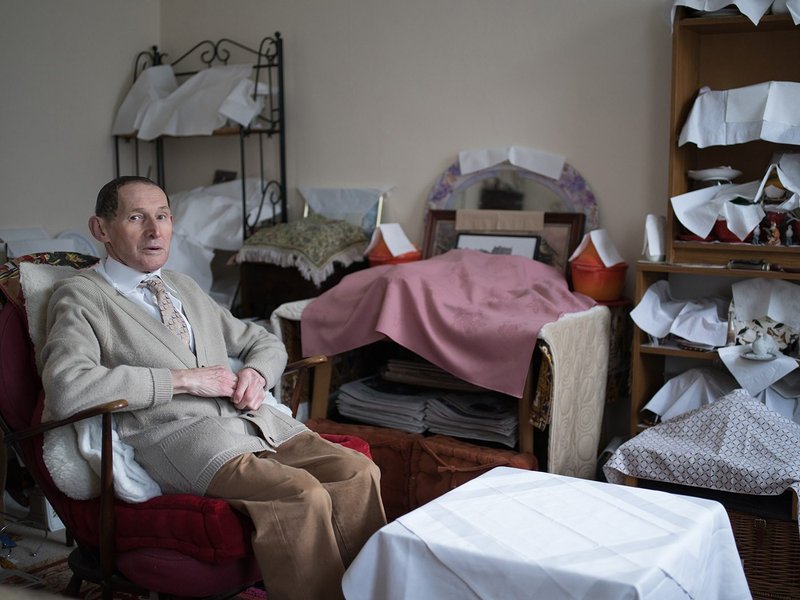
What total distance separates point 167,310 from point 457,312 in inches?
44.6

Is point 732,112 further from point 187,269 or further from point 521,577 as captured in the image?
point 187,269

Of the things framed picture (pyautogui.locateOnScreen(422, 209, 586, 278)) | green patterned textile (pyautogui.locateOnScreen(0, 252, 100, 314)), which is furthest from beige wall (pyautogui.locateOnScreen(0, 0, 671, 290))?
green patterned textile (pyautogui.locateOnScreen(0, 252, 100, 314))

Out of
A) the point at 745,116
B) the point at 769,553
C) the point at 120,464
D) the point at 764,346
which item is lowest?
the point at 769,553

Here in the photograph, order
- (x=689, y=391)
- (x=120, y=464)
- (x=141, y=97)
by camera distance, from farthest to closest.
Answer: (x=141, y=97)
(x=689, y=391)
(x=120, y=464)

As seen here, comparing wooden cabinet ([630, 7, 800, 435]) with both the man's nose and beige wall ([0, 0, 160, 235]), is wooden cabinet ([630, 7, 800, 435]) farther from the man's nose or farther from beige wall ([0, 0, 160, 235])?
beige wall ([0, 0, 160, 235])

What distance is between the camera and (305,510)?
209cm

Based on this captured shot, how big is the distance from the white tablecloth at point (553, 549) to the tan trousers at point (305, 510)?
205 mm

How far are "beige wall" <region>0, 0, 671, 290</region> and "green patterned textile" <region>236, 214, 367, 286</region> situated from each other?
0.27m

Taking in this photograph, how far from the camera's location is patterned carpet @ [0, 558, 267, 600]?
2.77 m

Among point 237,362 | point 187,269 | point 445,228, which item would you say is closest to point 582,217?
point 445,228

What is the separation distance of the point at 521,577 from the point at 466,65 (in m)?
2.75

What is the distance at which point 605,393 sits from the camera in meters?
3.49

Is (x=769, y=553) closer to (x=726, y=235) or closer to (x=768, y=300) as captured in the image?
(x=768, y=300)

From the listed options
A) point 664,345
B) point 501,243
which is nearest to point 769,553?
point 664,345
